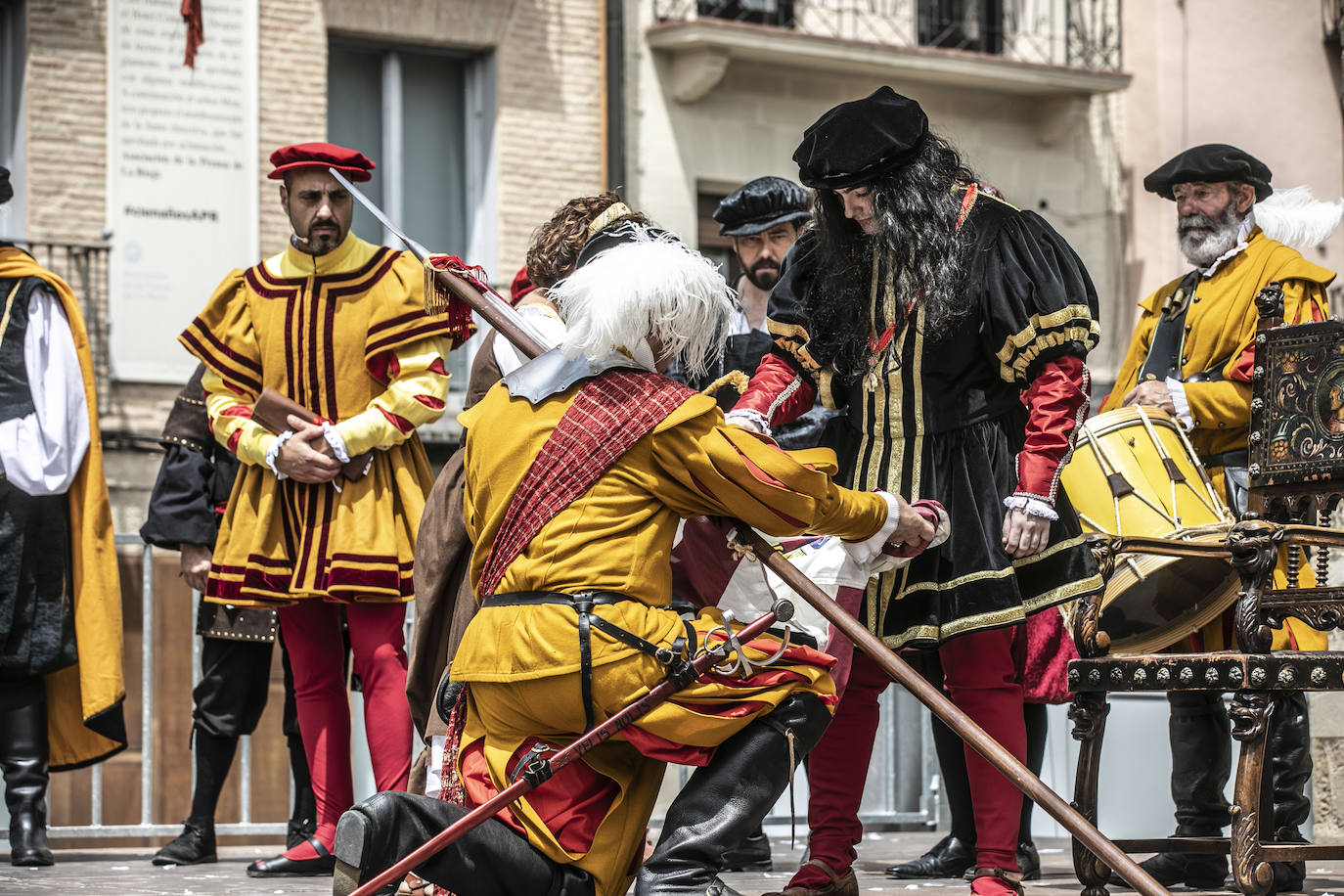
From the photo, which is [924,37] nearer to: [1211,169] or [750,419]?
[1211,169]

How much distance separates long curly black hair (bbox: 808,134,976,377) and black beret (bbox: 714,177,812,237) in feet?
5.33

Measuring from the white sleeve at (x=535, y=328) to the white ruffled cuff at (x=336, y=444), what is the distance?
2.39 ft

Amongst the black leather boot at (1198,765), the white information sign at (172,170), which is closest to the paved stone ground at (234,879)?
the black leather boot at (1198,765)

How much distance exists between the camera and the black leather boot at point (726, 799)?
4.29 meters

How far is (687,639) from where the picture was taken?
4312mm

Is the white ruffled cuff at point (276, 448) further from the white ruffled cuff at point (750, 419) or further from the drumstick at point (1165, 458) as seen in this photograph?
the drumstick at point (1165, 458)

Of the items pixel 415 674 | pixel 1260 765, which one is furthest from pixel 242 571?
pixel 1260 765

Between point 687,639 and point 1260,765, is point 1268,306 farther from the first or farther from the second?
point 687,639

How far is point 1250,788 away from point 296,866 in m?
2.89

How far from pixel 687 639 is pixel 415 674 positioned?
149 centimetres

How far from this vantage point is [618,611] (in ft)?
14.0

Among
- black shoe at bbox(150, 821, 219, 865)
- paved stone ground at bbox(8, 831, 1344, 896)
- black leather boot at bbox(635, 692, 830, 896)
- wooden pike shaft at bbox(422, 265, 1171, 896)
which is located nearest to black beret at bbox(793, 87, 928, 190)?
wooden pike shaft at bbox(422, 265, 1171, 896)

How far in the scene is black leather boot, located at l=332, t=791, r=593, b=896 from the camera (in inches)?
160

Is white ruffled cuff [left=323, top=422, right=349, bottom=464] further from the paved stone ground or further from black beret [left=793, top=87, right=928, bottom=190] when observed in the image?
black beret [left=793, top=87, right=928, bottom=190]
